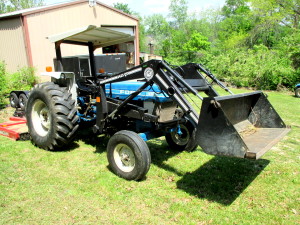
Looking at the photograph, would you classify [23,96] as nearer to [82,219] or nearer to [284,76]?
[82,219]

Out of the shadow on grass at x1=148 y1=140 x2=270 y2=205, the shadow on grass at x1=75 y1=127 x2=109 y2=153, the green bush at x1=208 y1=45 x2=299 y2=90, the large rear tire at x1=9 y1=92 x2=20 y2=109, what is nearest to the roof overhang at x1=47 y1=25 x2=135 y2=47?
the shadow on grass at x1=75 y1=127 x2=109 y2=153

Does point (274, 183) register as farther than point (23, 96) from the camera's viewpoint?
No

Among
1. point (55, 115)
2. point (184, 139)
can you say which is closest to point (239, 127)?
point (184, 139)

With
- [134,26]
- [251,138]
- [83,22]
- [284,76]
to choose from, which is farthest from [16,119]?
[284,76]

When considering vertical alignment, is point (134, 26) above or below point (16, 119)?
above

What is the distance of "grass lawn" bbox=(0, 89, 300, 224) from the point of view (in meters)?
2.80

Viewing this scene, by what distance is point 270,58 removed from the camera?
54.6ft

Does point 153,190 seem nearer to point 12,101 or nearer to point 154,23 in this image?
point 12,101

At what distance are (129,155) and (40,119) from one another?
2.39m

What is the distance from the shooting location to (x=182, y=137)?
15.5 feet

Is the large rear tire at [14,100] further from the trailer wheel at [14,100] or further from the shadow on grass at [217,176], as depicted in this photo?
the shadow on grass at [217,176]

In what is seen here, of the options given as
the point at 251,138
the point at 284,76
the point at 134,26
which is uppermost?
the point at 134,26

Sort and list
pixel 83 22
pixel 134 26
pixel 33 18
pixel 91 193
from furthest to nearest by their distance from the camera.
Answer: pixel 134 26, pixel 83 22, pixel 33 18, pixel 91 193

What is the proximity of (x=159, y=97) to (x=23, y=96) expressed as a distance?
616 cm
